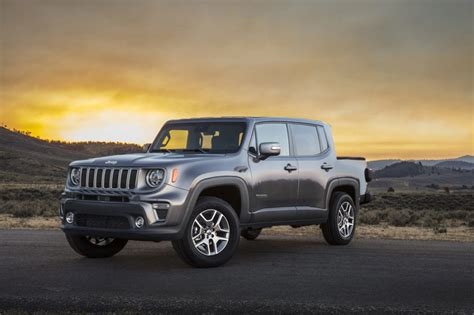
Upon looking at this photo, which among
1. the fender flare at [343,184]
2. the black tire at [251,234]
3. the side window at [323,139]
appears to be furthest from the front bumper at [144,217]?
the black tire at [251,234]

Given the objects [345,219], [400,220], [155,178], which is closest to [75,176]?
[155,178]

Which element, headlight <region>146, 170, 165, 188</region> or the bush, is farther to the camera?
the bush

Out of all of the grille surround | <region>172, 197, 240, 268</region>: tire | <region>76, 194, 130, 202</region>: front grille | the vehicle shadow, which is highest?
the grille surround

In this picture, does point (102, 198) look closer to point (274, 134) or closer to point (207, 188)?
point (207, 188)

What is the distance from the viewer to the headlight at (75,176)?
33.9ft

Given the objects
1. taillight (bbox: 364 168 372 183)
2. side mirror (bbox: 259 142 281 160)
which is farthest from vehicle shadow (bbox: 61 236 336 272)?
side mirror (bbox: 259 142 281 160)

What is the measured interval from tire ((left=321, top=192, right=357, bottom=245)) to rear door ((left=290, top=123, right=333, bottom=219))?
0.42 metres

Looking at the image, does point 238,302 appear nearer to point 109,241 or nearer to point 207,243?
point 207,243

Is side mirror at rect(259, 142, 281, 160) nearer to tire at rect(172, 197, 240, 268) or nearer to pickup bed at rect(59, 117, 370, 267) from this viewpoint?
pickup bed at rect(59, 117, 370, 267)

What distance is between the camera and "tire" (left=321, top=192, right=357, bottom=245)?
1262 cm

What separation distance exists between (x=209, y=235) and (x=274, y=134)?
233 cm

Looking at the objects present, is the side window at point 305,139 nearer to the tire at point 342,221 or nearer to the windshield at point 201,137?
the tire at point 342,221

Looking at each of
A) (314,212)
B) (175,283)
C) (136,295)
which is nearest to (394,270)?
(314,212)

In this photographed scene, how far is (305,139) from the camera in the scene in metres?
12.2
